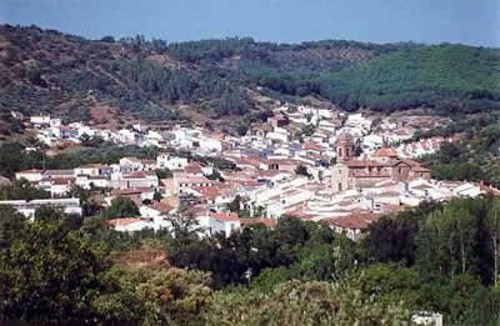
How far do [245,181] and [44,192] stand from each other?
4218 millimetres

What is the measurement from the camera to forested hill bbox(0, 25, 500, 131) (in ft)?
69.2

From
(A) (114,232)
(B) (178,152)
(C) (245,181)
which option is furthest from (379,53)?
(A) (114,232)

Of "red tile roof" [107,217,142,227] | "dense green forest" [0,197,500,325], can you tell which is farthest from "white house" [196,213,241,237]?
"red tile roof" [107,217,142,227]

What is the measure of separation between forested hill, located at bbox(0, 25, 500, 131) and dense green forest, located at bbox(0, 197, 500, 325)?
9348 mm

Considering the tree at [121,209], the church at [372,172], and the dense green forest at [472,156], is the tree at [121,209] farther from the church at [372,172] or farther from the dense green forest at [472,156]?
the dense green forest at [472,156]

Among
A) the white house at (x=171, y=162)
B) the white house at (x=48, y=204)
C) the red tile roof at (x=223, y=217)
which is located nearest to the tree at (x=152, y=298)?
the white house at (x=48, y=204)

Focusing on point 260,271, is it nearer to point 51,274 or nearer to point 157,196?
point 51,274

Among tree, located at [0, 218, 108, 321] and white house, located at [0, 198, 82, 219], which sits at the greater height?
tree, located at [0, 218, 108, 321]

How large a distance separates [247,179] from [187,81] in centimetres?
980

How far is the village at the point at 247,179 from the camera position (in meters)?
11.3

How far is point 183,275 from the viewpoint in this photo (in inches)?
223

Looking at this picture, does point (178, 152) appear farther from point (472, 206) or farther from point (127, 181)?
point (472, 206)

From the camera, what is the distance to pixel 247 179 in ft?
52.2

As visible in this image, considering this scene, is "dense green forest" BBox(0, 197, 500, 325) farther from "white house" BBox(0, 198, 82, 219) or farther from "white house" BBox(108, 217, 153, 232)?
"white house" BBox(0, 198, 82, 219)
